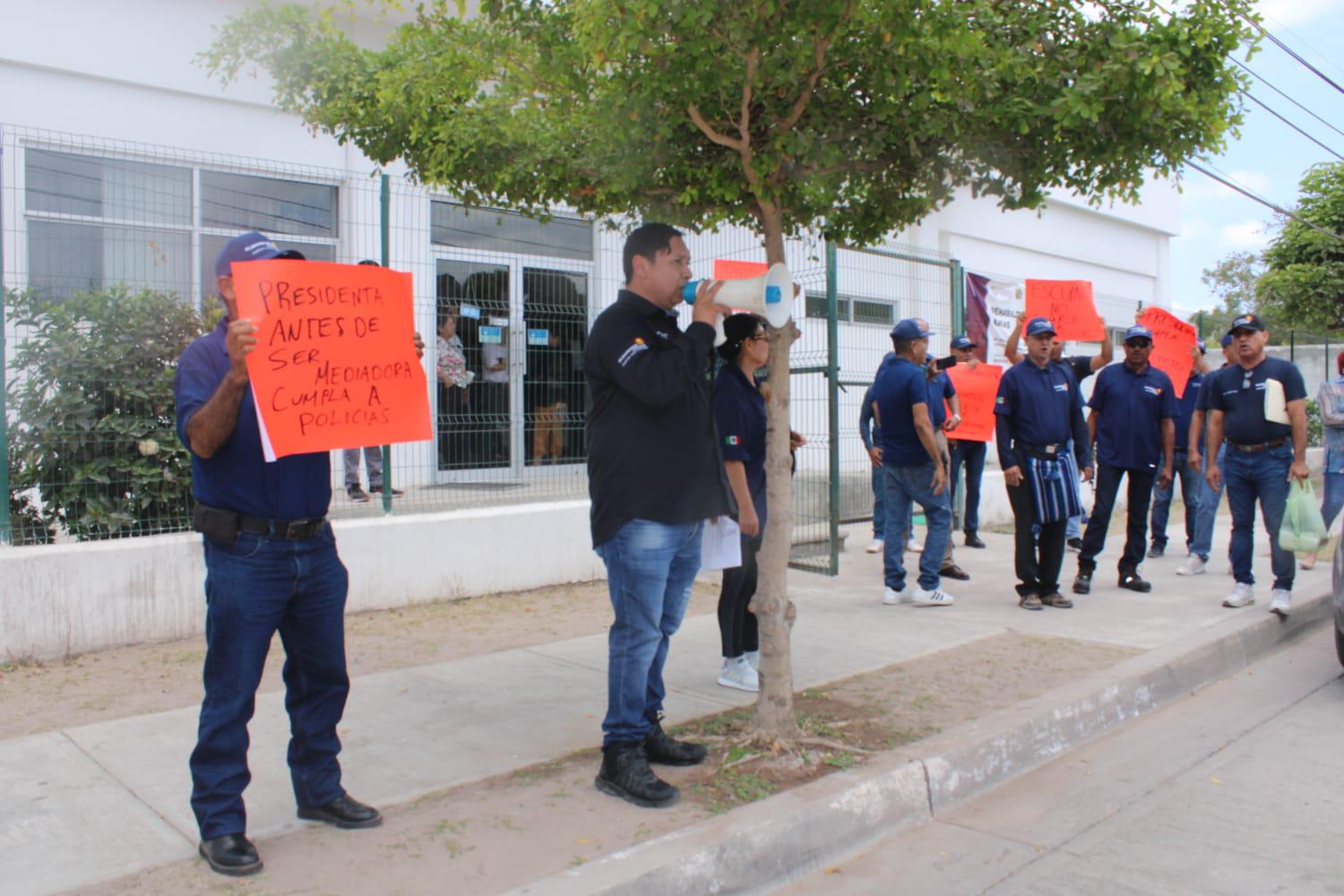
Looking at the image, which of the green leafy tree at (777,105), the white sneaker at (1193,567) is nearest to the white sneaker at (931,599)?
the white sneaker at (1193,567)

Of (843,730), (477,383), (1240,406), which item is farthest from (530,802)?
(1240,406)

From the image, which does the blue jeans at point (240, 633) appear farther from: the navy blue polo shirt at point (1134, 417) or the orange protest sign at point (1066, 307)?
the orange protest sign at point (1066, 307)

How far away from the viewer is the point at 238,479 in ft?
10.9

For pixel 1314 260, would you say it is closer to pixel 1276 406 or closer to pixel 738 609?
pixel 1276 406

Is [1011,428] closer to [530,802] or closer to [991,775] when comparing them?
[991,775]

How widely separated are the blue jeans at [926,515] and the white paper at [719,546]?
11.9ft

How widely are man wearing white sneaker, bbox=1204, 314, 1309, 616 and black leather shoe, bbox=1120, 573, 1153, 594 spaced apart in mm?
713

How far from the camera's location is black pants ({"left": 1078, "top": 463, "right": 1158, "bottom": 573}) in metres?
8.20

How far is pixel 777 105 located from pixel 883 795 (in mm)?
2831

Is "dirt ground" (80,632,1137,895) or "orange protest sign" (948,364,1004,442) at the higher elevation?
"orange protest sign" (948,364,1004,442)

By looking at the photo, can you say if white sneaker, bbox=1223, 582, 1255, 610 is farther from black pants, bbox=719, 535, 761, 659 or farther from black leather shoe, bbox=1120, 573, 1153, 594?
black pants, bbox=719, 535, 761, 659

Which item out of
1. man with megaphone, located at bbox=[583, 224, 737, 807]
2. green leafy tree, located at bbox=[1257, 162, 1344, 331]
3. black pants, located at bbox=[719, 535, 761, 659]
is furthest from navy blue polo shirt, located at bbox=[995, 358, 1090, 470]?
green leafy tree, located at bbox=[1257, 162, 1344, 331]

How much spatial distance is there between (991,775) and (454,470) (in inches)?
175

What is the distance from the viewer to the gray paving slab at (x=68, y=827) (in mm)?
3305
